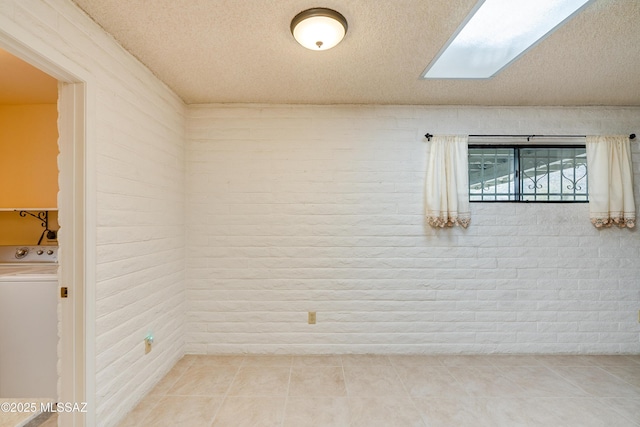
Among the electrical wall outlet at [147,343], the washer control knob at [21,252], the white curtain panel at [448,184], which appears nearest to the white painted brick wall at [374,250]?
the white curtain panel at [448,184]

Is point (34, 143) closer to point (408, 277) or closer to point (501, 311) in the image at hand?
point (408, 277)

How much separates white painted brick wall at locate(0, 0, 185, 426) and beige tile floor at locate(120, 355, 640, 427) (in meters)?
0.33

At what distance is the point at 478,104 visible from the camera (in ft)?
9.02

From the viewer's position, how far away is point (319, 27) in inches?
61.5

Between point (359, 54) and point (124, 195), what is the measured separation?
5.70 ft

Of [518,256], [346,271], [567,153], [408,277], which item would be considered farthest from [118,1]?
[567,153]

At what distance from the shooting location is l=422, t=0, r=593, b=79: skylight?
1607 mm

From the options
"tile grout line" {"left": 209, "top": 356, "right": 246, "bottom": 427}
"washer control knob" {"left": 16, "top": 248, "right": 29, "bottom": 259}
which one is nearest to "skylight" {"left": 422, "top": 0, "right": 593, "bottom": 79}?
"tile grout line" {"left": 209, "top": 356, "right": 246, "bottom": 427}

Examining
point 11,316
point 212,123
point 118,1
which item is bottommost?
point 11,316

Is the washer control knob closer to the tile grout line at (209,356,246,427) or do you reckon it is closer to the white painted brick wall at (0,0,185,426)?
the white painted brick wall at (0,0,185,426)

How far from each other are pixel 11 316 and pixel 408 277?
9.52 feet

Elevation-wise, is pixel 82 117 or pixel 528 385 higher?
pixel 82 117

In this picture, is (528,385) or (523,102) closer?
(528,385)

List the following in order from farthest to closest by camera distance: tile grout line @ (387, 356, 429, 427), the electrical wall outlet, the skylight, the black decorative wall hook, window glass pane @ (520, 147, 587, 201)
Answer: window glass pane @ (520, 147, 587, 201) < the black decorative wall hook < the electrical wall outlet < tile grout line @ (387, 356, 429, 427) < the skylight
